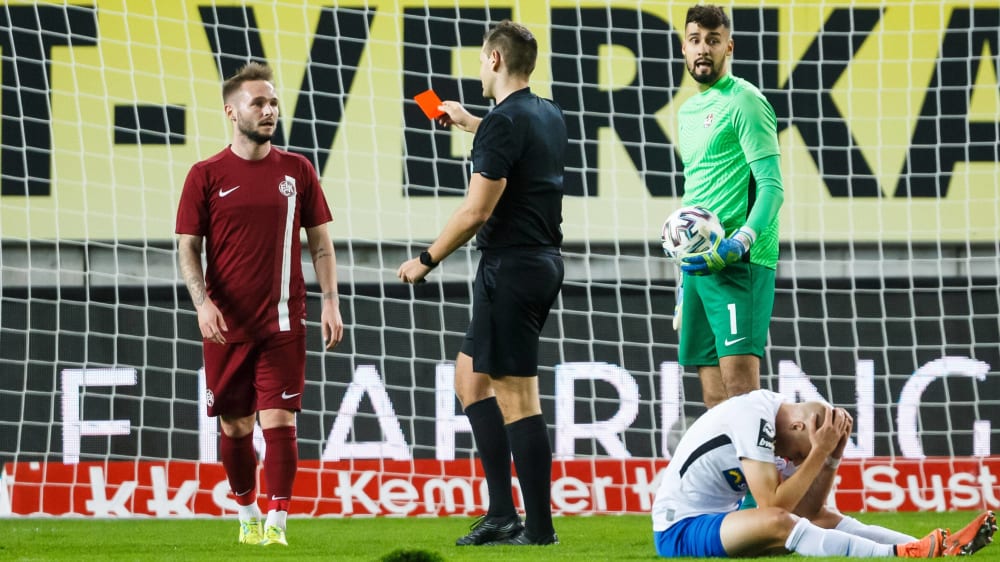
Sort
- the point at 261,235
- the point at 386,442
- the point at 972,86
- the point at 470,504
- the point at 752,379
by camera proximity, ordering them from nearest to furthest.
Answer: the point at 752,379
the point at 261,235
the point at 470,504
the point at 386,442
the point at 972,86

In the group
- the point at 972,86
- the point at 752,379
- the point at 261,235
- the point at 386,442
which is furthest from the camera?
the point at 972,86

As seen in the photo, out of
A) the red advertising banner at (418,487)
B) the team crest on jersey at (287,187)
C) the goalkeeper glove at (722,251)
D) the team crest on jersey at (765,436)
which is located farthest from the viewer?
the red advertising banner at (418,487)

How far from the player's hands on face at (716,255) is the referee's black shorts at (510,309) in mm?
405

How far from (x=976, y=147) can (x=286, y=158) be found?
430 centimetres

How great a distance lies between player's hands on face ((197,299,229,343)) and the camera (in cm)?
430

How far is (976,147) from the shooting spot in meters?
7.54

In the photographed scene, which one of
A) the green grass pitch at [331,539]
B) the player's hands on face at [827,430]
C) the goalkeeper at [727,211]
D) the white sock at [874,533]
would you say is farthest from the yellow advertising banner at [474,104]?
the player's hands on face at [827,430]

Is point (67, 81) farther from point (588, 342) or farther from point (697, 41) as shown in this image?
point (697, 41)

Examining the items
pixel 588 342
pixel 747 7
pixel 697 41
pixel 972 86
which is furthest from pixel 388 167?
pixel 697 41

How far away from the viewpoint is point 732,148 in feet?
13.9

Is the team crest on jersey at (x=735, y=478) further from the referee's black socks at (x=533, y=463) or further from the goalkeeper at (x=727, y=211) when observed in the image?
the referee's black socks at (x=533, y=463)

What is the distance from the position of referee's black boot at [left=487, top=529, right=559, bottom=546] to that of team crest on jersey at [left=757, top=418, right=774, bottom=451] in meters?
0.93

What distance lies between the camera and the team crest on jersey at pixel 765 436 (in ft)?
11.5

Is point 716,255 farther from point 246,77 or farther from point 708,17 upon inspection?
point 246,77
